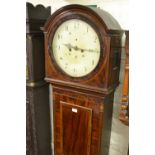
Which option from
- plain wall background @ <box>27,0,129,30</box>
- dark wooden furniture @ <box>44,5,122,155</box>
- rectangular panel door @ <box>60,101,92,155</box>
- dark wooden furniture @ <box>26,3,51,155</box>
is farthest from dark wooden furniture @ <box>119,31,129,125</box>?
dark wooden furniture @ <box>26,3,51,155</box>

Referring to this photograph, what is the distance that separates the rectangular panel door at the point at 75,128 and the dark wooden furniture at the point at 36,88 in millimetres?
270

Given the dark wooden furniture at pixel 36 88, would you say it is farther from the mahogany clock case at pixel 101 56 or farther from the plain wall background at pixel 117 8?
the plain wall background at pixel 117 8

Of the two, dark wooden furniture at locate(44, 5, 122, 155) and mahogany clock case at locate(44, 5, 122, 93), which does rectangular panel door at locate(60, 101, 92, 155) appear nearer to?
dark wooden furniture at locate(44, 5, 122, 155)

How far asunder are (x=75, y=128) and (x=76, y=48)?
1.73 feet

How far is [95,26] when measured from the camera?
94cm

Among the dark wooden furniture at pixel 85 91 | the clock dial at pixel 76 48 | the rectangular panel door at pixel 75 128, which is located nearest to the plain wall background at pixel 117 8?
the dark wooden furniture at pixel 85 91

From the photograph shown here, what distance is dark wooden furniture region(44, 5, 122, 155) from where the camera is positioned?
957mm

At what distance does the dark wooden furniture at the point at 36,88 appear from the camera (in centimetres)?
124

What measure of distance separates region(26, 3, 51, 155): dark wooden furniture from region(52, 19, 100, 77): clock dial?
0.22 m

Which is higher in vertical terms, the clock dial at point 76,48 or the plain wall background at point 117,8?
the plain wall background at point 117,8
